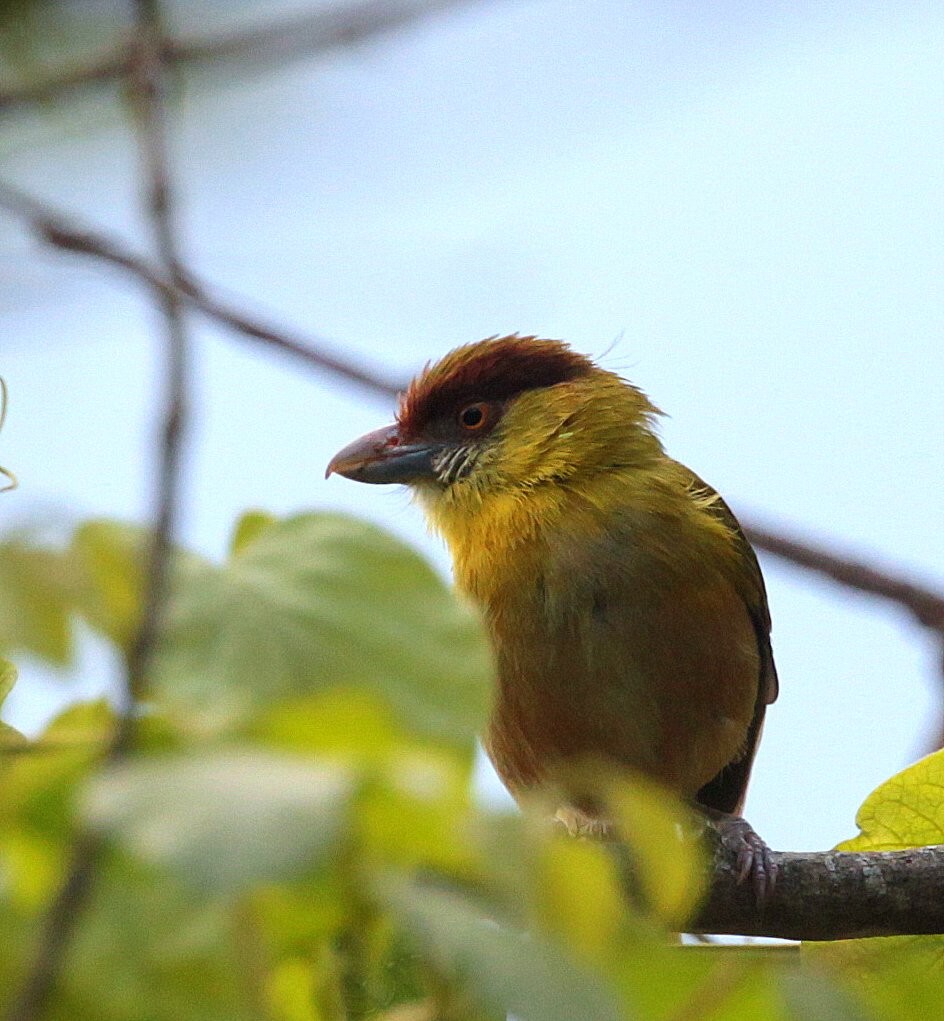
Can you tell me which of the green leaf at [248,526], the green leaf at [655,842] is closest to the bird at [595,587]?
the green leaf at [248,526]

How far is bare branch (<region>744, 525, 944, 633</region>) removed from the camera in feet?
12.6

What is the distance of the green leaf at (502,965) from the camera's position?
Answer: 103cm

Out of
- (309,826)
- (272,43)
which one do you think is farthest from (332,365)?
(309,826)

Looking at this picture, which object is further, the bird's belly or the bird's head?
the bird's head

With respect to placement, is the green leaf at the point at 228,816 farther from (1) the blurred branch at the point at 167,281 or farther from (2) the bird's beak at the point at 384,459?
(2) the bird's beak at the point at 384,459

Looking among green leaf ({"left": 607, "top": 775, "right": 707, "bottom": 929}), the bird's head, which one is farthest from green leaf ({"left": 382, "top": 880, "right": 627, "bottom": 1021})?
the bird's head

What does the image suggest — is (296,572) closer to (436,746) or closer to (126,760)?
(436,746)

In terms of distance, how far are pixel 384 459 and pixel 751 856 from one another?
2.29 meters

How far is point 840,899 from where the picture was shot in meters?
3.21

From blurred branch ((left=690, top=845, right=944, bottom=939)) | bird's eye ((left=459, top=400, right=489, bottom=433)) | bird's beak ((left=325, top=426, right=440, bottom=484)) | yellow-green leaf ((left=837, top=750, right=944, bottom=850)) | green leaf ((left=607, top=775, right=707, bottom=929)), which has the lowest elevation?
green leaf ((left=607, top=775, right=707, bottom=929))

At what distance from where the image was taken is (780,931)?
10.9ft

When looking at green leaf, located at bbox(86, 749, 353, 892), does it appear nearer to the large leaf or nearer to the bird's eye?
the large leaf

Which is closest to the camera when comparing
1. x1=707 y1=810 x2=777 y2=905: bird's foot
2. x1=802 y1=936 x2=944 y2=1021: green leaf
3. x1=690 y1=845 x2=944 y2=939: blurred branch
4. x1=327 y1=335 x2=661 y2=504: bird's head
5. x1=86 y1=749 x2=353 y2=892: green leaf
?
x1=86 y1=749 x2=353 y2=892: green leaf

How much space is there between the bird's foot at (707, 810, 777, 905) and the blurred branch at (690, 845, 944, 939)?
0.02m
